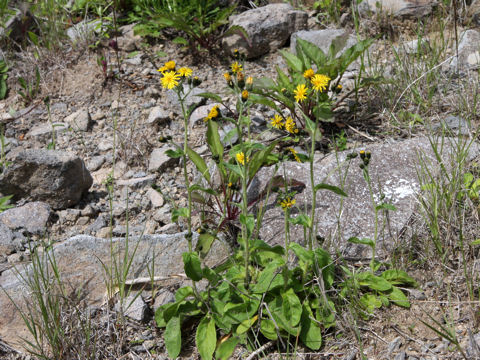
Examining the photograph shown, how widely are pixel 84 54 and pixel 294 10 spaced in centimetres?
188

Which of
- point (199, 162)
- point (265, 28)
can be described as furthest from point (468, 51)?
point (199, 162)

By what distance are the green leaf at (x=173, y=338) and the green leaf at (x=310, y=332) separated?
0.52 m

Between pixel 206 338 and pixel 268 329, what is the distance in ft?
0.89

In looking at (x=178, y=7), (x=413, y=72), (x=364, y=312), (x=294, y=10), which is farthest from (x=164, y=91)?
(x=364, y=312)

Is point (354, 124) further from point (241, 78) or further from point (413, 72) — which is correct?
point (241, 78)

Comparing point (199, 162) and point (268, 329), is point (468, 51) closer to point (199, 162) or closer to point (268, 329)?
point (199, 162)

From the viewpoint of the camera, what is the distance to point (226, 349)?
206 cm

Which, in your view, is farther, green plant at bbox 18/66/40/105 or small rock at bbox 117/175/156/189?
green plant at bbox 18/66/40/105

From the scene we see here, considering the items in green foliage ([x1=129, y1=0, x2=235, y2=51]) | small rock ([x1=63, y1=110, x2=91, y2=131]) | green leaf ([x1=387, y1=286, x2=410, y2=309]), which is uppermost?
green foliage ([x1=129, y1=0, x2=235, y2=51])

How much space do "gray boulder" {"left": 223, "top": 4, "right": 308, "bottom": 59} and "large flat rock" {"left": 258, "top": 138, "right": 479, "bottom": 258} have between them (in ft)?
5.21

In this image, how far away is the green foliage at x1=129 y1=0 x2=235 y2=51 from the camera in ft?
13.5

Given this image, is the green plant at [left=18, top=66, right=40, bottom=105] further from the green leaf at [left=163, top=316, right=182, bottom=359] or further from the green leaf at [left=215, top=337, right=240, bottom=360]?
the green leaf at [left=215, top=337, right=240, bottom=360]

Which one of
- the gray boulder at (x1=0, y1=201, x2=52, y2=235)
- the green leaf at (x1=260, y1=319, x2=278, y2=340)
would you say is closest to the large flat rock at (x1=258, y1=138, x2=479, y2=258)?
the green leaf at (x1=260, y1=319, x2=278, y2=340)

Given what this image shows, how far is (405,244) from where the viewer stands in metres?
2.37
